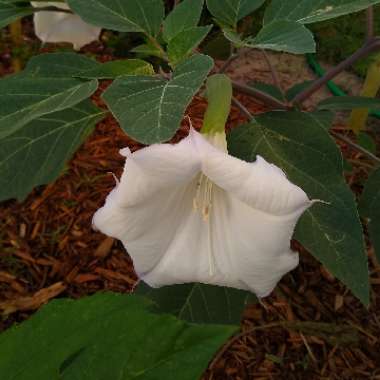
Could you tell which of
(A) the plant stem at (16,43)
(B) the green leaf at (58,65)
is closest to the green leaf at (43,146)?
(B) the green leaf at (58,65)

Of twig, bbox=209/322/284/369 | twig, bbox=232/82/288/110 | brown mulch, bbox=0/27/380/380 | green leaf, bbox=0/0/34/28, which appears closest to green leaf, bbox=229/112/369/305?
twig, bbox=232/82/288/110

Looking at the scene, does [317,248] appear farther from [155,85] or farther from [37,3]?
[37,3]

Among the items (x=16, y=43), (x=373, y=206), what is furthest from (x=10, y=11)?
(x=16, y=43)

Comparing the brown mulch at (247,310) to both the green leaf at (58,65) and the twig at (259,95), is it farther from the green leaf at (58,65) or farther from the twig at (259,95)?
the green leaf at (58,65)

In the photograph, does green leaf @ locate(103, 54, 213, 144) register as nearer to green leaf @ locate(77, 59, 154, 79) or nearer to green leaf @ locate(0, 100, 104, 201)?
green leaf @ locate(77, 59, 154, 79)

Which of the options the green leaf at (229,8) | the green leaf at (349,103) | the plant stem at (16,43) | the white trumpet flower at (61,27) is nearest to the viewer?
→ the green leaf at (229,8)
